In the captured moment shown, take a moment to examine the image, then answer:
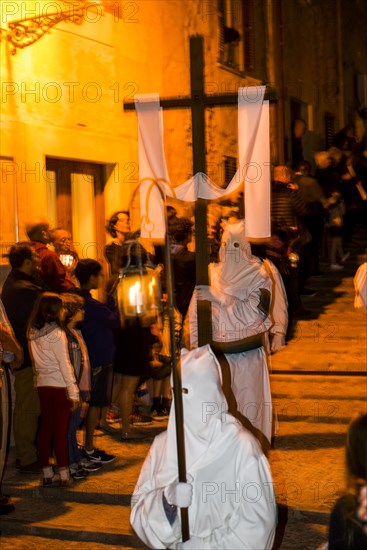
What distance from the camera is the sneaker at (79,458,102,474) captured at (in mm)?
8086

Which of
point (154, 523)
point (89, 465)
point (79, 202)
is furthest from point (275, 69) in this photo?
point (154, 523)

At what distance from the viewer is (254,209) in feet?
22.0

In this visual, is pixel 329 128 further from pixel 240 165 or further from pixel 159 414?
pixel 240 165

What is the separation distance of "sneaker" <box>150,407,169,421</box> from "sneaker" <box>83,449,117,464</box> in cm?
160

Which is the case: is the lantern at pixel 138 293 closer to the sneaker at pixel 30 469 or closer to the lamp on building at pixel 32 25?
the sneaker at pixel 30 469

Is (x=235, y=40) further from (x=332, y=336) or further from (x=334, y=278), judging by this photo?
(x=332, y=336)

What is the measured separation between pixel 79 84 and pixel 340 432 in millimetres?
5827

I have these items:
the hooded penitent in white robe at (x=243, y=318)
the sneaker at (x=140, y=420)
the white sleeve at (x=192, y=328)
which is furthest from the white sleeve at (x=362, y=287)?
the sneaker at (x=140, y=420)

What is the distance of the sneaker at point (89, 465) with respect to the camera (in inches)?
318

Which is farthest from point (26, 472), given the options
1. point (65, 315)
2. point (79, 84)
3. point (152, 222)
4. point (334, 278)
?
point (334, 278)

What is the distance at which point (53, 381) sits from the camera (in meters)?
7.72

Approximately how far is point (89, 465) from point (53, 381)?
0.94m

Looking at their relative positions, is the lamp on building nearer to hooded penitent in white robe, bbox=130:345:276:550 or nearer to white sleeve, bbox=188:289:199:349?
white sleeve, bbox=188:289:199:349

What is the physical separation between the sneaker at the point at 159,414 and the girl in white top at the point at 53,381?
2252 mm
